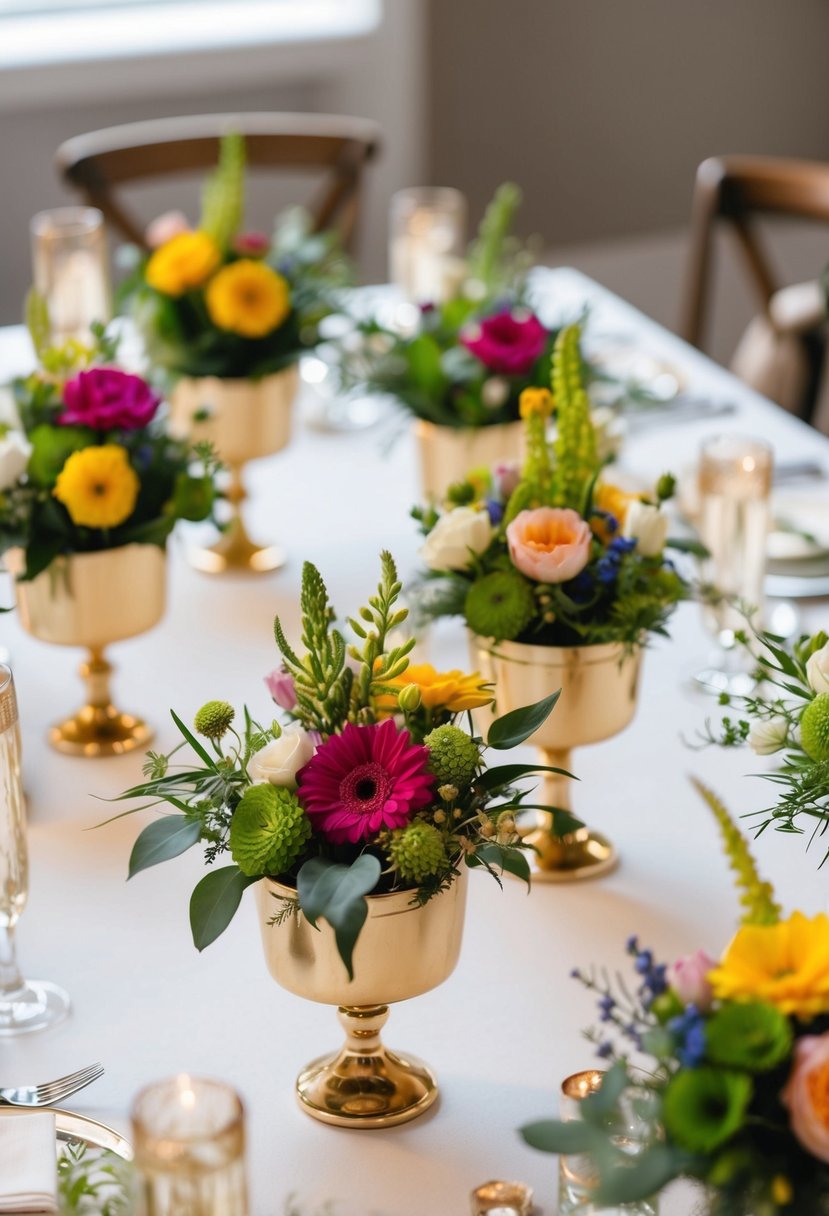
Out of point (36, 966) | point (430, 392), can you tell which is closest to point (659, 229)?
point (430, 392)

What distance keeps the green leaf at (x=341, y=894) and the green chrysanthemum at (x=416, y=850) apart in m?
0.02

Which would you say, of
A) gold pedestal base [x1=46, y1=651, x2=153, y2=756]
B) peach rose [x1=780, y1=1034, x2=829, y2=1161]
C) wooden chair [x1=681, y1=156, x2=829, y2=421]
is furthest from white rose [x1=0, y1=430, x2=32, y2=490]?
wooden chair [x1=681, y1=156, x2=829, y2=421]

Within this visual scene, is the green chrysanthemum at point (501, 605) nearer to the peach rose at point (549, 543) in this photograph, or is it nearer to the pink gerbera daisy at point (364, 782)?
the peach rose at point (549, 543)

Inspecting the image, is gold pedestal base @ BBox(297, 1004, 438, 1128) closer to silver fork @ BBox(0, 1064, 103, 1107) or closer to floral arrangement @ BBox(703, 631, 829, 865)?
silver fork @ BBox(0, 1064, 103, 1107)

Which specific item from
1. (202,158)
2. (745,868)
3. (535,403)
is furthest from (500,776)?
(202,158)

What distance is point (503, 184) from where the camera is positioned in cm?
445

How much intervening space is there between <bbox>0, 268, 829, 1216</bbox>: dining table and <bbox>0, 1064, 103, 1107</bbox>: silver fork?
12 millimetres

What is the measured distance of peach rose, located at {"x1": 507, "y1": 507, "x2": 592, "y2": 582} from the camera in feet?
3.93

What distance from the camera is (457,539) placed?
124cm

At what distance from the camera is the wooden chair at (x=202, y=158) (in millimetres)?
2998

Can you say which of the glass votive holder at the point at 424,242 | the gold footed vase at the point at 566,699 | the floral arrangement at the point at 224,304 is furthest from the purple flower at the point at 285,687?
the glass votive holder at the point at 424,242

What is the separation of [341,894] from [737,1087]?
277 mm

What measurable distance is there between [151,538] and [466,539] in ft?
1.07

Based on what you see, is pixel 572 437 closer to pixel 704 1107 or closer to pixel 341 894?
pixel 341 894
